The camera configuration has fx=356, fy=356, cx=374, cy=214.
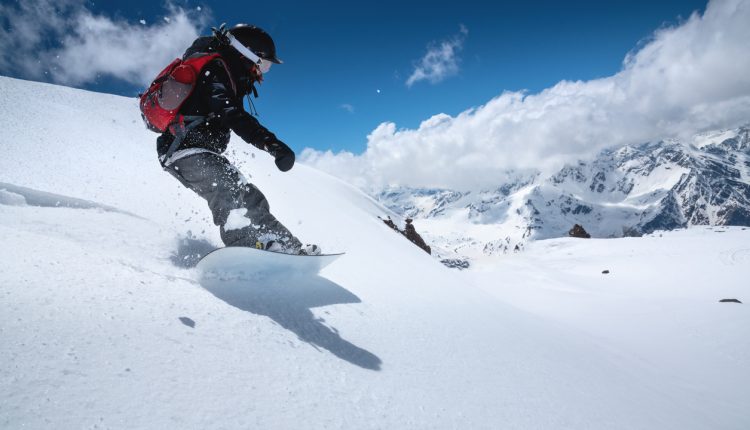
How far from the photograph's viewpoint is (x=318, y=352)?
238 cm

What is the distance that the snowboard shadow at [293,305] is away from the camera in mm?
2543

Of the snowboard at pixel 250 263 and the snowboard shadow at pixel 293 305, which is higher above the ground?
the snowboard at pixel 250 263

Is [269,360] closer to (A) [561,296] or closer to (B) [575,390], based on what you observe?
(B) [575,390]

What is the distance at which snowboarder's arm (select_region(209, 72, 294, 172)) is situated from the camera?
3.73 metres

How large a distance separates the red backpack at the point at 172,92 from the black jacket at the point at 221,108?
3.1 inches

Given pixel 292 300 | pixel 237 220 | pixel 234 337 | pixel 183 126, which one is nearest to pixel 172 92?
pixel 183 126

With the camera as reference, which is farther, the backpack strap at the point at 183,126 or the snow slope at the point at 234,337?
the backpack strap at the point at 183,126

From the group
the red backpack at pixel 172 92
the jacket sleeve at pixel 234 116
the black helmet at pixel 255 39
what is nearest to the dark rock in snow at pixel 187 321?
the jacket sleeve at pixel 234 116

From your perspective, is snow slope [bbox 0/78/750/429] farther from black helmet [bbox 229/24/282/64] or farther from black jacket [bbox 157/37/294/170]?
black helmet [bbox 229/24/282/64]

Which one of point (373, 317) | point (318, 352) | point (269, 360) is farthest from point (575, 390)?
point (269, 360)

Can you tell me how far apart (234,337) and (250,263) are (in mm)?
983

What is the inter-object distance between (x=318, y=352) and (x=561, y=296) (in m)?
14.9

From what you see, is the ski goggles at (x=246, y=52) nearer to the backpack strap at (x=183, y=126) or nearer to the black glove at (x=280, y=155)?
the backpack strap at (x=183, y=126)

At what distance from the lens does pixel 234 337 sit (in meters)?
2.18
